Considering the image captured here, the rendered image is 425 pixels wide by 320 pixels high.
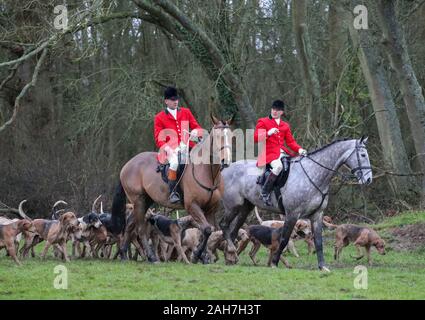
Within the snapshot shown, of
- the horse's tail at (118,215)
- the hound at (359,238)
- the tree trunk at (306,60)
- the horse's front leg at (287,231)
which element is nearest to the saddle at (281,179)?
the horse's front leg at (287,231)

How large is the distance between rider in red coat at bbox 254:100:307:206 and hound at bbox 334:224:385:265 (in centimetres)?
172

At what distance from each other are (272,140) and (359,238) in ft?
7.35

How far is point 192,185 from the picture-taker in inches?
504

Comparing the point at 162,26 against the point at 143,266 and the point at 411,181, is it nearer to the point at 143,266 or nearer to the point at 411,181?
the point at 411,181

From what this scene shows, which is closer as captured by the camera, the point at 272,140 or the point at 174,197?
the point at 174,197

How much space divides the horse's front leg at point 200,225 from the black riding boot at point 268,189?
95 cm

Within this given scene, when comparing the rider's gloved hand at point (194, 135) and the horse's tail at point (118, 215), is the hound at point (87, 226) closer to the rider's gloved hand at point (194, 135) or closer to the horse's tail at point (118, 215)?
the horse's tail at point (118, 215)

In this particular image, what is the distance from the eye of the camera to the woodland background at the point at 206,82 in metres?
20.1

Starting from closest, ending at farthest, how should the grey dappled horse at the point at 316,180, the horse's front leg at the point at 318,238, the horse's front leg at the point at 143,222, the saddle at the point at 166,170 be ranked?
the grey dappled horse at the point at 316,180 → the horse's front leg at the point at 318,238 → the saddle at the point at 166,170 → the horse's front leg at the point at 143,222

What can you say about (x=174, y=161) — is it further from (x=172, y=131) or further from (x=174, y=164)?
(x=172, y=131)

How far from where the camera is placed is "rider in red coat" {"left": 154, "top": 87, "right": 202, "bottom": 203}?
13000 millimetres

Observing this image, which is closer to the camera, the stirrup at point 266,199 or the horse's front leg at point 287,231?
the horse's front leg at point 287,231

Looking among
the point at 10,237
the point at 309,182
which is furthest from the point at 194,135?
the point at 10,237

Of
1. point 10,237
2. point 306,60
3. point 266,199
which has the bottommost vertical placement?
point 10,237
